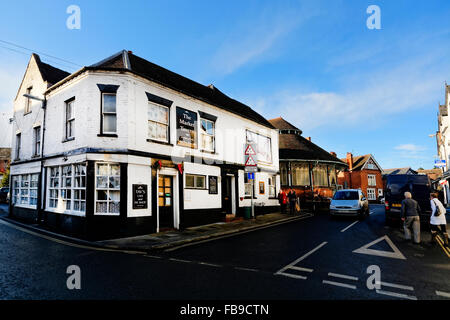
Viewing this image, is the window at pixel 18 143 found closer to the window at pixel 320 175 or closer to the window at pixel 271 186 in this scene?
the window at pixel 271 186

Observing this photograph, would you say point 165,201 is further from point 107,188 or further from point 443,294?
point 443,294

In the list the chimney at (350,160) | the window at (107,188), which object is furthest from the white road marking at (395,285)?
the chimney at (350,160)

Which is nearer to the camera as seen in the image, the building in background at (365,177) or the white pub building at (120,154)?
the white pub building at (120,154)

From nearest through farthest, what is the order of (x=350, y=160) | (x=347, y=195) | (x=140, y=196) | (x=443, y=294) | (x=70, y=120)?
(x=443, y=294)
(x=140, y=196)
(x=70, y=120)
(x=347, y=195)
(x=350, y=160)

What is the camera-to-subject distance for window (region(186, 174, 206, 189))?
1310cm

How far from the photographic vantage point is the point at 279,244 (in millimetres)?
8547

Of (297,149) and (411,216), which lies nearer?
(411,216)

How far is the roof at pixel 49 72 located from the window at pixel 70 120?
3.59m

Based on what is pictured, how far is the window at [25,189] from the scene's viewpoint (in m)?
14.4

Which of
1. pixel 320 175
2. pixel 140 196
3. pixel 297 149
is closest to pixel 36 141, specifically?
pixel 140 196

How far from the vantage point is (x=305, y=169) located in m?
26.3

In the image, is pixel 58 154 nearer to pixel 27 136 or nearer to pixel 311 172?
pixel 27 136

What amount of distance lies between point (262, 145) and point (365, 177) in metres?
36.4

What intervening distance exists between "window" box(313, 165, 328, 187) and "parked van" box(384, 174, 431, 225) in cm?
1300
